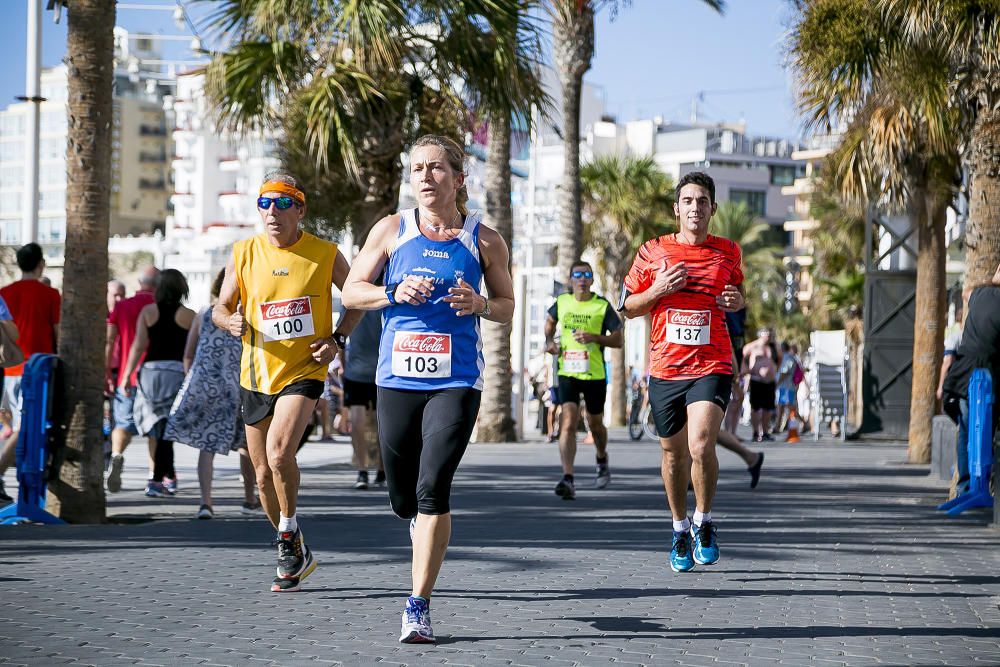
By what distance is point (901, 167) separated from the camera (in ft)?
72.4

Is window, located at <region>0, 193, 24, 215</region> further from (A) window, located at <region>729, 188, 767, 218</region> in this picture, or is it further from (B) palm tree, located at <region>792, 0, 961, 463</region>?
(B) palm tree, located at <region>792, 0, 961, 463</region>

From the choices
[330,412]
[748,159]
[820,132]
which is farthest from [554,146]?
[820,132]

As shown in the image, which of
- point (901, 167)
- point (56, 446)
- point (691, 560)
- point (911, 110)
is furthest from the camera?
point (901, 167)

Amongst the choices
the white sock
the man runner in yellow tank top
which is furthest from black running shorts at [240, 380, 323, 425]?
the white sock

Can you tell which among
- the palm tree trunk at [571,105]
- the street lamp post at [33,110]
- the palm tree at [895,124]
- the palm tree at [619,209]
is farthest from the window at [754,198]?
the street lamp post at [33,110]

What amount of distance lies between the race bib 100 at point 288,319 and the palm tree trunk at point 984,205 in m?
9.14

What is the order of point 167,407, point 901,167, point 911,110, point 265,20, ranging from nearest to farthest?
1. point 167,407
2. point 265,20
3. point 911,110
4. point 901,167

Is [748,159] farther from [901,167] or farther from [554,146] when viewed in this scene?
[901,167]

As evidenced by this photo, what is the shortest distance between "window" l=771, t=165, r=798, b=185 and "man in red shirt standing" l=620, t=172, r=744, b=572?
11188cm

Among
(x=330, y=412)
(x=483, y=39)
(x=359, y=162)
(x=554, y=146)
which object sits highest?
(x=554, y=146)

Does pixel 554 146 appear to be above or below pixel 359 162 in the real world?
above

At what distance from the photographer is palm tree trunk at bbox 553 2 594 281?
25.8m

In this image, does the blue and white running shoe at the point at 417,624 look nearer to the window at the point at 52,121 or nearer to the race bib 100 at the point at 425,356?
the race bib 100 at the point at 425,356

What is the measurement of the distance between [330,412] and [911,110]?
11560 mm
